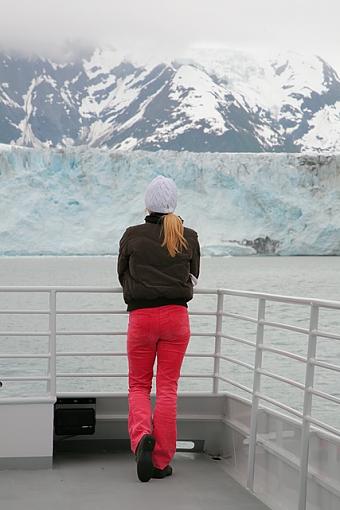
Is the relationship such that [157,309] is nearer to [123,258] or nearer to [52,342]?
[123,258]

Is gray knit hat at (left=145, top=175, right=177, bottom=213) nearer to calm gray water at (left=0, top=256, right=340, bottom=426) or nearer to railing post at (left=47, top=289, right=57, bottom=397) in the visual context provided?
railing post at (left=47, top=289, right=57, bottom=397)

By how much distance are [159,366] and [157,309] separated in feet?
0.71

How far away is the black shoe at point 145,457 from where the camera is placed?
2.75 metres

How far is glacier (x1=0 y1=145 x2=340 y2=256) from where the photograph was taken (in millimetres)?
29078

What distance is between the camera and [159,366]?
284 cm

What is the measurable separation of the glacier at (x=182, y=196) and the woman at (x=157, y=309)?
26201mm

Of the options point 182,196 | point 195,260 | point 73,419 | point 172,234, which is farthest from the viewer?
point 182,196

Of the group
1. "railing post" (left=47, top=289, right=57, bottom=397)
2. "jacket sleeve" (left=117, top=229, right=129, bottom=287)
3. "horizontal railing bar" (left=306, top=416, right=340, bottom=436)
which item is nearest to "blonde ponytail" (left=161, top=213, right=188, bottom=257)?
"jacket sleeve" (left=117, top=229, right=129, bottom=287)

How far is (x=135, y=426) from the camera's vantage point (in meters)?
2.83

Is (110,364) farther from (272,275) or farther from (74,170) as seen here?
(272,275)

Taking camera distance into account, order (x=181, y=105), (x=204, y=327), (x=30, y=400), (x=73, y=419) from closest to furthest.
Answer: (x=30, y=400)
(x=73, y=419)
(x=204, y=327)
(x=181, y=105)

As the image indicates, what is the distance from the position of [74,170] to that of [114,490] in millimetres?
26979

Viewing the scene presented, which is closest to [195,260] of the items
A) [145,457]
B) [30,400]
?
[145,457]

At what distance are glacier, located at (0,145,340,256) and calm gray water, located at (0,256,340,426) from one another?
1641mm
